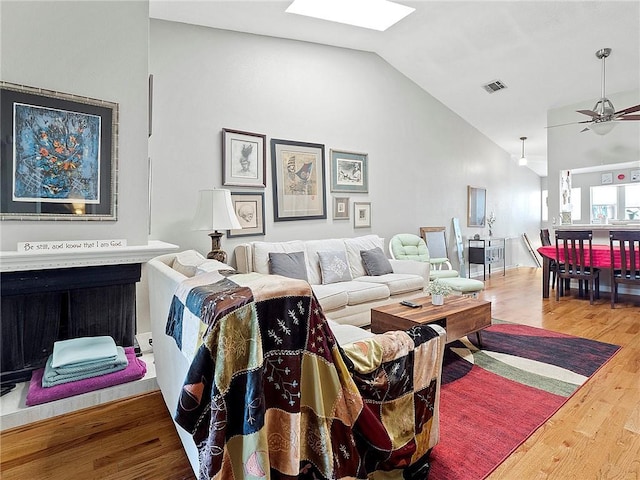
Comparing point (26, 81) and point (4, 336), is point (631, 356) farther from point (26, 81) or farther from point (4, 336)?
point (26, 81)

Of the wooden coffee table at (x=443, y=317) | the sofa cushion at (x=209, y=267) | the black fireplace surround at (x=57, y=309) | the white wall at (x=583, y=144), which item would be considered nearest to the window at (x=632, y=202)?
the white wall at (x=583, y=144)

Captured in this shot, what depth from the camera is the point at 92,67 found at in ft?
8.05

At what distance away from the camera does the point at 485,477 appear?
1549 millimetres

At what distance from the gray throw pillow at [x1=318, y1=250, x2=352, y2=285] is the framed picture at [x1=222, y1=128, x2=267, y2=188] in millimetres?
1092

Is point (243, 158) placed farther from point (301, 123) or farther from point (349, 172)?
point (349, 172)

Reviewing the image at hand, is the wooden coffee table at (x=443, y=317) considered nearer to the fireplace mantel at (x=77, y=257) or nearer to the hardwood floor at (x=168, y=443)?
the hardwood floor at (x=168, y=443)

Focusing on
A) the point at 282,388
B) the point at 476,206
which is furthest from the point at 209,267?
the point at 476,206

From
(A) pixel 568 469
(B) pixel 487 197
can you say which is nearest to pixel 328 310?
(A) pixel 568 469

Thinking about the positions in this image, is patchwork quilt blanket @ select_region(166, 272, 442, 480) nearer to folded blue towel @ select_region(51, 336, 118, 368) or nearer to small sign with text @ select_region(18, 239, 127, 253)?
folded blue towel @ select_region(51, 336, 118, 368)

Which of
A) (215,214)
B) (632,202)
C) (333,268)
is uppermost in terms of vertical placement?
(632,202)

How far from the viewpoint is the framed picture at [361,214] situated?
4.88 metres

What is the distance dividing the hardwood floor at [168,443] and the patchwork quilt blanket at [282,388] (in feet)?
2.26

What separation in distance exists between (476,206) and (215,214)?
5565 millimetres

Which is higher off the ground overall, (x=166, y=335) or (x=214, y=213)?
(x=214, y=213)
